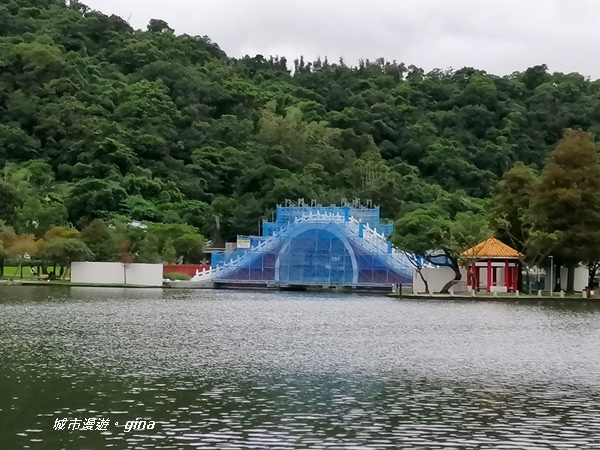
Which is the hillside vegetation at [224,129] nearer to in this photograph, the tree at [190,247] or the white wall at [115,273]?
the tree at [190,247]

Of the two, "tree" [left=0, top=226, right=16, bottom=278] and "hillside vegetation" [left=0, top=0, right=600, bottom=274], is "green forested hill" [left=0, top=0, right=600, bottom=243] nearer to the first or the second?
"hillside vegetation" [left=0, top=0, right=600, bottom=274]

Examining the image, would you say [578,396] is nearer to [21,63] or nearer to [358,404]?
[358,404]

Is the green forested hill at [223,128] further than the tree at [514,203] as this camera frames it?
Yes

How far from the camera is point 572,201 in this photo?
178ft

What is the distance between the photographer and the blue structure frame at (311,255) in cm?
6781

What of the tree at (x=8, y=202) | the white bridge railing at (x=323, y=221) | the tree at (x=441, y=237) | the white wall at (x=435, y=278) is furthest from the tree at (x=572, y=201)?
the tree at (x=8, y=202)

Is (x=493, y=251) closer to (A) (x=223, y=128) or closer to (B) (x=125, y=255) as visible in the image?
(B) (x=125, y=255)

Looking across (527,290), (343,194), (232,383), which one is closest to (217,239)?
(343,194)

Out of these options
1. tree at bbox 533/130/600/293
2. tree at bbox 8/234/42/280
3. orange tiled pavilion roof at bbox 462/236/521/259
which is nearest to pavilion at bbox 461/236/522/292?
orange tiled pavilion roof at bbox 462/236/521/259

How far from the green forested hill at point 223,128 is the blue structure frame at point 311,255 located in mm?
12115

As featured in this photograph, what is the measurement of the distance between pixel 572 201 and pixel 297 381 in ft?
121

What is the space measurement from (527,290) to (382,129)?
49898 millimetres

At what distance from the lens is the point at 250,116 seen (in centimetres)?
10944

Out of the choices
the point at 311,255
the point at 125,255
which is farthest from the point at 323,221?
the point at 125,255
